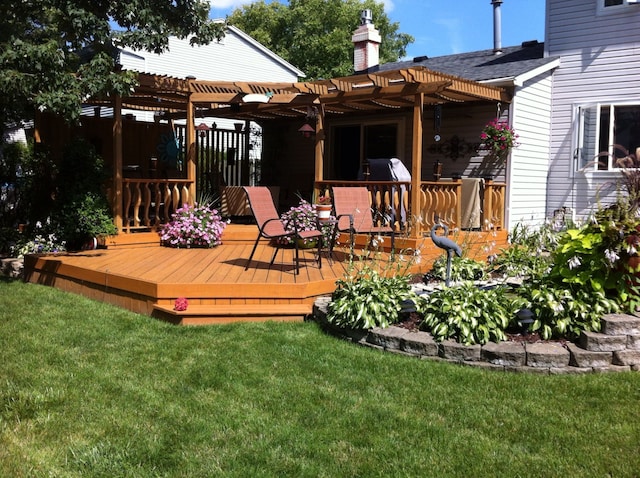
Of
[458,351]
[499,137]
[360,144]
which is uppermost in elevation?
[360,144]

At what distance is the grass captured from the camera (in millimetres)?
2602

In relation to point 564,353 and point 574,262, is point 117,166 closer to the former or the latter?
point 574,262

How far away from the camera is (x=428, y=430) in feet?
9.60

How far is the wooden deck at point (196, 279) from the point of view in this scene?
508 centimetres

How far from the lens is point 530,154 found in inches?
379

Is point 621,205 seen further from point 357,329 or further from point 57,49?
point 57,49

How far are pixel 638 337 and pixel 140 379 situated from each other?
3300mm

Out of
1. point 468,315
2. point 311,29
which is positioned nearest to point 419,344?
point 468,315

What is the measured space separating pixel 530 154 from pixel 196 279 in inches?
261

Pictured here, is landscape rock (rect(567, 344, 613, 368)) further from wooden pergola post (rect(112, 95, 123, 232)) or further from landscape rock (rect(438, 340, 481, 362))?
wooden pergola post (rect(112, 95, 123, 232))

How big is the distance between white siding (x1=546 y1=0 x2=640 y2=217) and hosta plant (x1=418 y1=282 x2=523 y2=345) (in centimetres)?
620

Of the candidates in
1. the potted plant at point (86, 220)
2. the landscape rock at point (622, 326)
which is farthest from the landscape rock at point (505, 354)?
the potted plant at point (86, 220)

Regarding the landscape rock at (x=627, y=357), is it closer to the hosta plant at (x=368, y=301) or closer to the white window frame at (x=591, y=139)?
the hosta plant at (x=368, y=301)

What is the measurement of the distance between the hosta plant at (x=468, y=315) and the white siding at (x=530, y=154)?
17.3 feet
